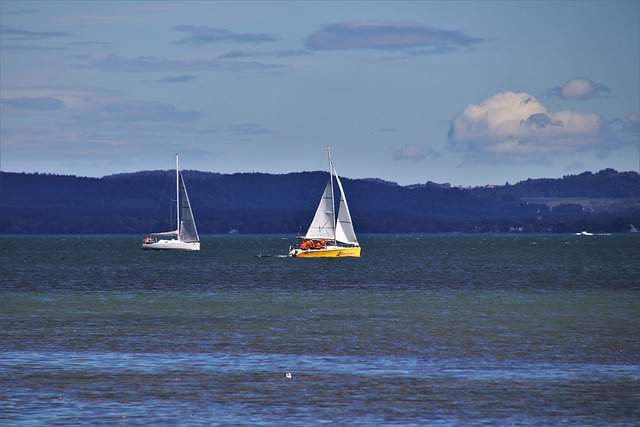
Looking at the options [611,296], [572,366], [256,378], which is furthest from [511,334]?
[611,296]

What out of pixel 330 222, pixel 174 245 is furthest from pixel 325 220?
pixel 174 245

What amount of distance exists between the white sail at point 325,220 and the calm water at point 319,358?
1953 inches

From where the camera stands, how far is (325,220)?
12719 centimetres

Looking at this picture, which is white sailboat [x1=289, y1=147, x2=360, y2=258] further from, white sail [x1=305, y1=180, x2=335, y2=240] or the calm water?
the calm water

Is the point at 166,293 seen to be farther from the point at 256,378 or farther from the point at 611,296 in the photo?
the point at 256,378

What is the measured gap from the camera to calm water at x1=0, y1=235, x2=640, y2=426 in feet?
90.1

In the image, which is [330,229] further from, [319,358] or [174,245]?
[319,358]

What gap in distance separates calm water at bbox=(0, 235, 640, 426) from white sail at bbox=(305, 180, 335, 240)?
49.6 metres

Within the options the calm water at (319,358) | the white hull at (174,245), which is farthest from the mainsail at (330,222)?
the calm water at (319,358)

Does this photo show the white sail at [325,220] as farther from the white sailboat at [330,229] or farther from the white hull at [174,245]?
the white hull at [174,245]

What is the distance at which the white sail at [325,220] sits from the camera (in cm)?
12594

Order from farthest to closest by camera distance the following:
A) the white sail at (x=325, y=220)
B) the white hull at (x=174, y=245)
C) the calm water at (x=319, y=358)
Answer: the white hull at (x=174, y=245) < the white sail at (x=325, y=220) < the calm water at (x=319, y=358)

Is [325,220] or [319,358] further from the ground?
[325,220]

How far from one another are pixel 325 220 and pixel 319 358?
90044 millimetres
